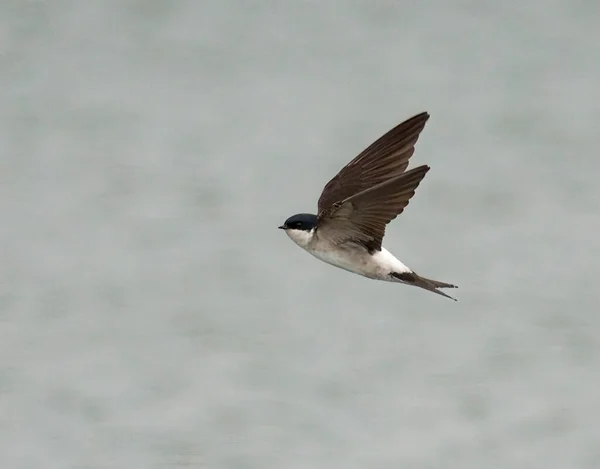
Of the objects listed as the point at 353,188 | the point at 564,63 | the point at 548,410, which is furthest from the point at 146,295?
the point at 353,188

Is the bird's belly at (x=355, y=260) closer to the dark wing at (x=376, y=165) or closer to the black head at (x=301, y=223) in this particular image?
the black head at (x=301, y=223)

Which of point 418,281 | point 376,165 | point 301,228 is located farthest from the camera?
point 376,165

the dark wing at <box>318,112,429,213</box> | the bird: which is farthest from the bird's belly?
the dark wing at <box>318,112,429,213</box>

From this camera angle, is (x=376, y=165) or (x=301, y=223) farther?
(x=376, y=165)

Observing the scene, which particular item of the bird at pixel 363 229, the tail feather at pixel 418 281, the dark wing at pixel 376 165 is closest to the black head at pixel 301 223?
the bird at pixel 363 229

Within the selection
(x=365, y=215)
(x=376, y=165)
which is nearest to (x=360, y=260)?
(x=365, y=215)

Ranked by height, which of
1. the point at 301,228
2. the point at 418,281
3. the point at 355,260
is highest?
the point at 301,228

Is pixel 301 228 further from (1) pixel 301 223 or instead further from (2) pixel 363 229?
(2) pixel 363 229

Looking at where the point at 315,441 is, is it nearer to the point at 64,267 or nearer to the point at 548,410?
the point at 548,410
